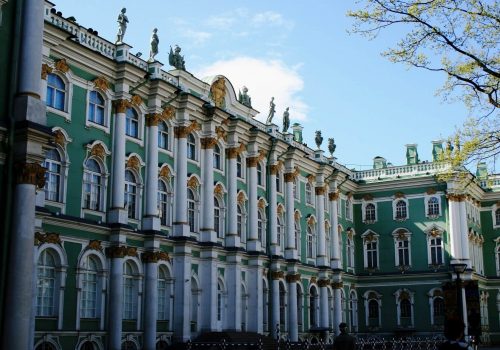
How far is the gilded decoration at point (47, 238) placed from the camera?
26653 mm

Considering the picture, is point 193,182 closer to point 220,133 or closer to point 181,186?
point 181,186

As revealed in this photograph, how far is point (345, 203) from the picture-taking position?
5531 cm

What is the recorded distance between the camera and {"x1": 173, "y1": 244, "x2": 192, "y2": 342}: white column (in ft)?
111

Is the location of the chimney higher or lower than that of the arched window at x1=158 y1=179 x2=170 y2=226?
higher

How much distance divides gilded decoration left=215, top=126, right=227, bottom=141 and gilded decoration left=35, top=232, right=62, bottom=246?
1341cm

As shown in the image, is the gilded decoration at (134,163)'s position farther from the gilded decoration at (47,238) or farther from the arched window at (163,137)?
the gilded decoration at (47,238)

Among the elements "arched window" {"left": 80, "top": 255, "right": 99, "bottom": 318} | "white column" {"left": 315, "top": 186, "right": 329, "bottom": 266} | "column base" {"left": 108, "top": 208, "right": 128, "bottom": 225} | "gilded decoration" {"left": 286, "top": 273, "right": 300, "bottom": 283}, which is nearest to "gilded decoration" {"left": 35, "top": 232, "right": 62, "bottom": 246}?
"arched window" {"left": 80, "top": 255, "right": 99, "bottom": 318}

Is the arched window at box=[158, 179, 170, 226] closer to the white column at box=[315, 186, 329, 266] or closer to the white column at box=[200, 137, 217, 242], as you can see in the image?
the white column at box=[200, 137, 217, 242]

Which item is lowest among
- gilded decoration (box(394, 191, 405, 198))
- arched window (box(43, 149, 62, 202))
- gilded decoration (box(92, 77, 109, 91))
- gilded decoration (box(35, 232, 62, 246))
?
gilded decoration (box(35, 232, 62, 246))

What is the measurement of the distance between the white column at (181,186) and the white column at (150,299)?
8.78 feet

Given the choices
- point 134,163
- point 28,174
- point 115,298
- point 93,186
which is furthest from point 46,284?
point 28,174

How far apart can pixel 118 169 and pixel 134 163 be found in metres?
1.47

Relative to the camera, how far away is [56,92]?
28.8m

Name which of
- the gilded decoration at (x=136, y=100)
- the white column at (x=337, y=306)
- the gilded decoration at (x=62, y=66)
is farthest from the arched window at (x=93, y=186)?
the white column at (x=337, y=306)
